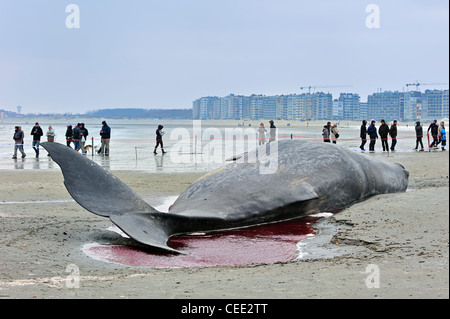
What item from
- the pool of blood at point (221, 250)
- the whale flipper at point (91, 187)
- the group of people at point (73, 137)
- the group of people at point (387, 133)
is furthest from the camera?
the group of people at point (387, 133)

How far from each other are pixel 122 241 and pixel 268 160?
327cm

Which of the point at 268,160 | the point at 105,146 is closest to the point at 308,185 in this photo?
the point at 268,160

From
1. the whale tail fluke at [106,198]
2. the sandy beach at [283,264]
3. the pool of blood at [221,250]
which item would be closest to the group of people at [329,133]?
the sandy beach at [283,264]

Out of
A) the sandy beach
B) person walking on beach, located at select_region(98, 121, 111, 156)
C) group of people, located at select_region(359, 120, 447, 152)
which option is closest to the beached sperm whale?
the sandy beach

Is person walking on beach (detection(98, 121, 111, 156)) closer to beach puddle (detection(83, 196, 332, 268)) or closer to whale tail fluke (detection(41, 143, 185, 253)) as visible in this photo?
beach puddle (detection(83, 196, 332, 268))

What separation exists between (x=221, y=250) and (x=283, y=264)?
132cm

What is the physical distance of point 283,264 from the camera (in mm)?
6926

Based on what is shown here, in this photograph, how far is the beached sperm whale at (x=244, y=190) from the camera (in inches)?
321

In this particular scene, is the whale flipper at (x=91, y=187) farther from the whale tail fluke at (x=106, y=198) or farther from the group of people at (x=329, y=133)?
the group of people at (x=329, y=133)

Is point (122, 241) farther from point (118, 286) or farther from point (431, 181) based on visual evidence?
point (431, 181)

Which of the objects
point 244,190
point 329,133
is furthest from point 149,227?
point 329,133

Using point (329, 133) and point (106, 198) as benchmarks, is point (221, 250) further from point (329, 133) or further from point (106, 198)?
point (329, 133)

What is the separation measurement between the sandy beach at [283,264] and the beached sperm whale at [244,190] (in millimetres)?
528

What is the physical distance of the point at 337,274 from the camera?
19.6 feet
